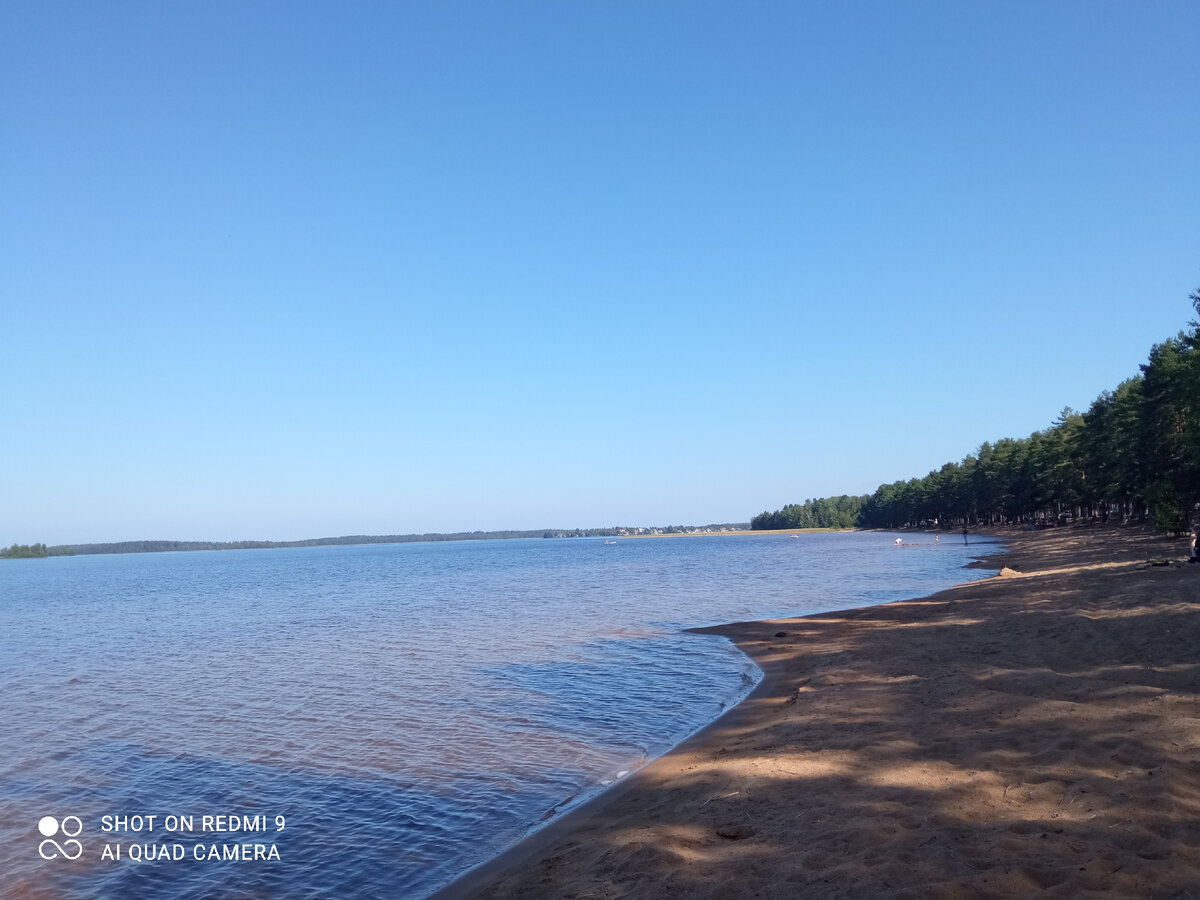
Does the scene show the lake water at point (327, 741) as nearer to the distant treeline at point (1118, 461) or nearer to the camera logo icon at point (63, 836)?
the camera logo icon at point (63, 836)

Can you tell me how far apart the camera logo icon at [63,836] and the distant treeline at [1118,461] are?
138 ft

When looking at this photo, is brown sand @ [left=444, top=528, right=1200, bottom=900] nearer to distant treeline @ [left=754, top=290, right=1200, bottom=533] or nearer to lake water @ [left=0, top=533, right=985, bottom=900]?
lake water @ [left=0, top=533, right=985, bottom=900]

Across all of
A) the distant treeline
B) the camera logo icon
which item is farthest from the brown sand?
the distant treeline

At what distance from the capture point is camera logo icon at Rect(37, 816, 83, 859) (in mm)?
9859

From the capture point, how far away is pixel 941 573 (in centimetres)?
4662

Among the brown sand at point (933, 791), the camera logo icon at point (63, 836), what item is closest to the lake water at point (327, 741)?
the camera logo icon at point (63, 836)

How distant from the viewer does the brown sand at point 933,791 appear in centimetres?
606

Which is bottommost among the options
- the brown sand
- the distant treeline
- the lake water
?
the lake water

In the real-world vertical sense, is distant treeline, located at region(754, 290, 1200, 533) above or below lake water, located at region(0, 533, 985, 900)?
above

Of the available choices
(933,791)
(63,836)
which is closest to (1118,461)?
(933,791)

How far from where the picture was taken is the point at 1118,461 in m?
58.8

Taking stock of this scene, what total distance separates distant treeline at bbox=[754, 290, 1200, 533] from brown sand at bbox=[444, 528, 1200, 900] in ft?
96.4

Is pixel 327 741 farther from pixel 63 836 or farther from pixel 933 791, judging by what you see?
pixel 933 791

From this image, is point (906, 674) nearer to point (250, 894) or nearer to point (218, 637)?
point (250, 894)
